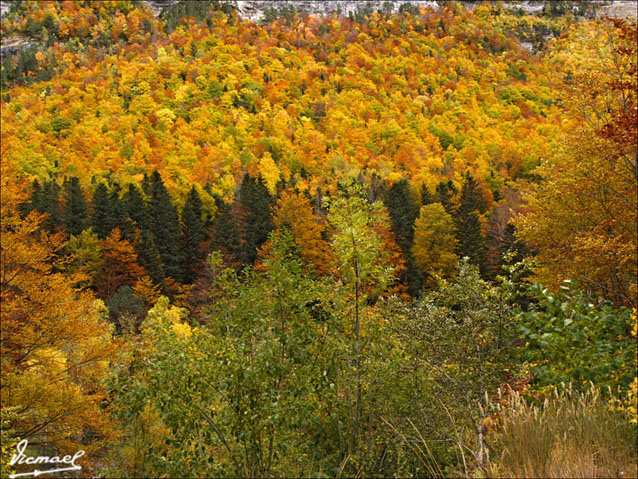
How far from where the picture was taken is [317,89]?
124 meters

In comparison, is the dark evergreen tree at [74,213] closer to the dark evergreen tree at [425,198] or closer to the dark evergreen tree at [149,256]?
the dark evergreen tree at [149,256]

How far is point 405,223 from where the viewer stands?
156ft

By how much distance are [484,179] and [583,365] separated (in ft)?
240

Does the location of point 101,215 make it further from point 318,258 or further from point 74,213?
point 318,258

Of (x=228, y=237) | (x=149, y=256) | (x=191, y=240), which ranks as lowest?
(x=191, y=240)

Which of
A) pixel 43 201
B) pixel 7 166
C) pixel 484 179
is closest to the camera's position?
pixel 7 166

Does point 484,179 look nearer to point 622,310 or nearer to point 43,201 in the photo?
point 43,201

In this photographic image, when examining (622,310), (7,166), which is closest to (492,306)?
(622,310)

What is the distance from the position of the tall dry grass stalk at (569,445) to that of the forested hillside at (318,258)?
29mm

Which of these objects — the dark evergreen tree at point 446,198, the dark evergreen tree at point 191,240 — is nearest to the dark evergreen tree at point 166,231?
the dark evergreen tree at point 191,240

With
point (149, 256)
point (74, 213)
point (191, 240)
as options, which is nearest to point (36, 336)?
point (149, 256)

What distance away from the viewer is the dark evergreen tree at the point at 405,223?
43.0 meters

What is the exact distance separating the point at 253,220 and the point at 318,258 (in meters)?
8.28

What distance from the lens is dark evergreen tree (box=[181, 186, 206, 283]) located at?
46.4 m
